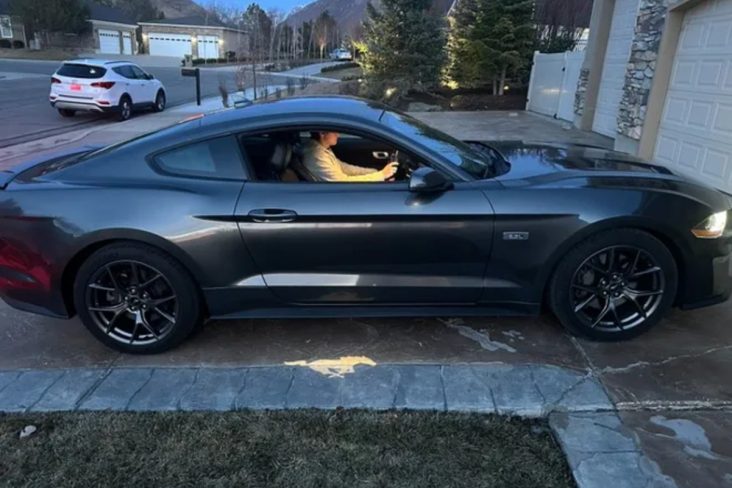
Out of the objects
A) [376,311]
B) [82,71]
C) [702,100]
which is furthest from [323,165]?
[82,71]

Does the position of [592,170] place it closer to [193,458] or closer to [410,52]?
[193,458]

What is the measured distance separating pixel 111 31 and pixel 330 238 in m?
59.8

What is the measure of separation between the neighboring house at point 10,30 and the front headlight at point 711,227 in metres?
57.5

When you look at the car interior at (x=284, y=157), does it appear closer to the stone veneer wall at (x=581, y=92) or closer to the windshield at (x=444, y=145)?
the windshield at (x=444, y=145)

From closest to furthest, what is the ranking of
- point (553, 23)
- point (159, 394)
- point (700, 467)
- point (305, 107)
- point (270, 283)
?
point (700, 467), point (159, 394), point (270, 283), point (305, 107), point (553, 23)

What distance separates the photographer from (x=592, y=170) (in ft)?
10.6

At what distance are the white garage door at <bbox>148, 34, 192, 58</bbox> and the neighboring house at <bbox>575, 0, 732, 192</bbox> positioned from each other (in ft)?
186

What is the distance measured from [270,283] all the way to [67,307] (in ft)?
4.06

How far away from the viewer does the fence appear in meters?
13.9

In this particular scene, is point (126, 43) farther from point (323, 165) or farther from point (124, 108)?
point (323, 165)

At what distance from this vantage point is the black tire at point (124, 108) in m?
15.1

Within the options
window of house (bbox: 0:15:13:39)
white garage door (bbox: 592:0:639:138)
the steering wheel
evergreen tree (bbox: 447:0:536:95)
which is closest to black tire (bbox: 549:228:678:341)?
the steering wheel

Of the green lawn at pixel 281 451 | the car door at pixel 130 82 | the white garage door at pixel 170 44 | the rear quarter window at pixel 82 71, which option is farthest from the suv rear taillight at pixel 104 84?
the white garage door at pixel 170 44

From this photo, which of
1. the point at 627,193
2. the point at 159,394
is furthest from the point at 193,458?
the point at 627,193
